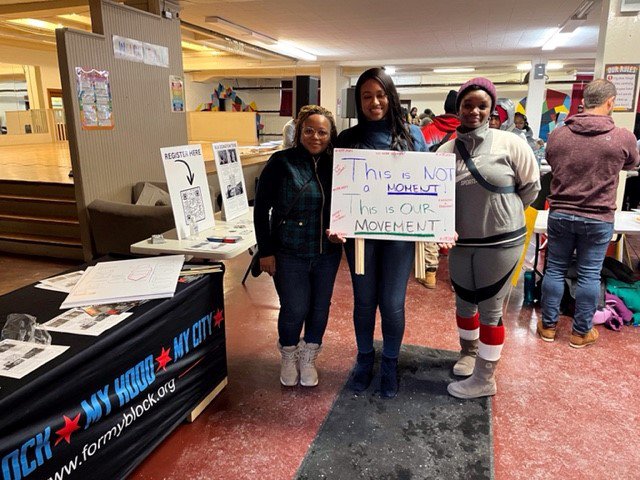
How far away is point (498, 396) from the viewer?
2.26 m

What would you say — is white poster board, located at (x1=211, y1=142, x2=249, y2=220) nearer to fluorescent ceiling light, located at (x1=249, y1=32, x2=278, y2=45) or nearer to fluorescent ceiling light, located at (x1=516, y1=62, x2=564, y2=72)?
fluorescent ceiling light, located at (x1=249, y1=32, x2=278, y2=45)

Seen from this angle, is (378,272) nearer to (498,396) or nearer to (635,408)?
(498,396)

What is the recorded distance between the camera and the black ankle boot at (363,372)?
2.27 meters

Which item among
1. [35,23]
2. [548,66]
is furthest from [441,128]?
[548,66]

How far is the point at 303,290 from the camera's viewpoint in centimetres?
212

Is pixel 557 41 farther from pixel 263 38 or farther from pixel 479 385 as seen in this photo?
pixel 479 385

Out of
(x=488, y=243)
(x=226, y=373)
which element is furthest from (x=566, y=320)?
(x=226, y=373)

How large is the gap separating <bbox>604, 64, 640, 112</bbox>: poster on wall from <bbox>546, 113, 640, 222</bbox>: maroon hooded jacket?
1333 millimetres

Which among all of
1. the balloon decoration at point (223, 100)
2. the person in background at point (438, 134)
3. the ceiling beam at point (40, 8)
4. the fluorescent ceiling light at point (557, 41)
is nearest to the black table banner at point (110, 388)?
the person in background at point (438, 134)

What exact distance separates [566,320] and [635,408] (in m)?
1.02

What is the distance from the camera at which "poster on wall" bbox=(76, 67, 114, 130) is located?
3.61 metres

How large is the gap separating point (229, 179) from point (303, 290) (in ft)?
3.41

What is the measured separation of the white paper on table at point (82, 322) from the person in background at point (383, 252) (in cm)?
89

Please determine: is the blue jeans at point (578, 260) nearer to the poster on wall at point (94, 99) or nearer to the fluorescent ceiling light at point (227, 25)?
the poster on wall at point (94, 99)
